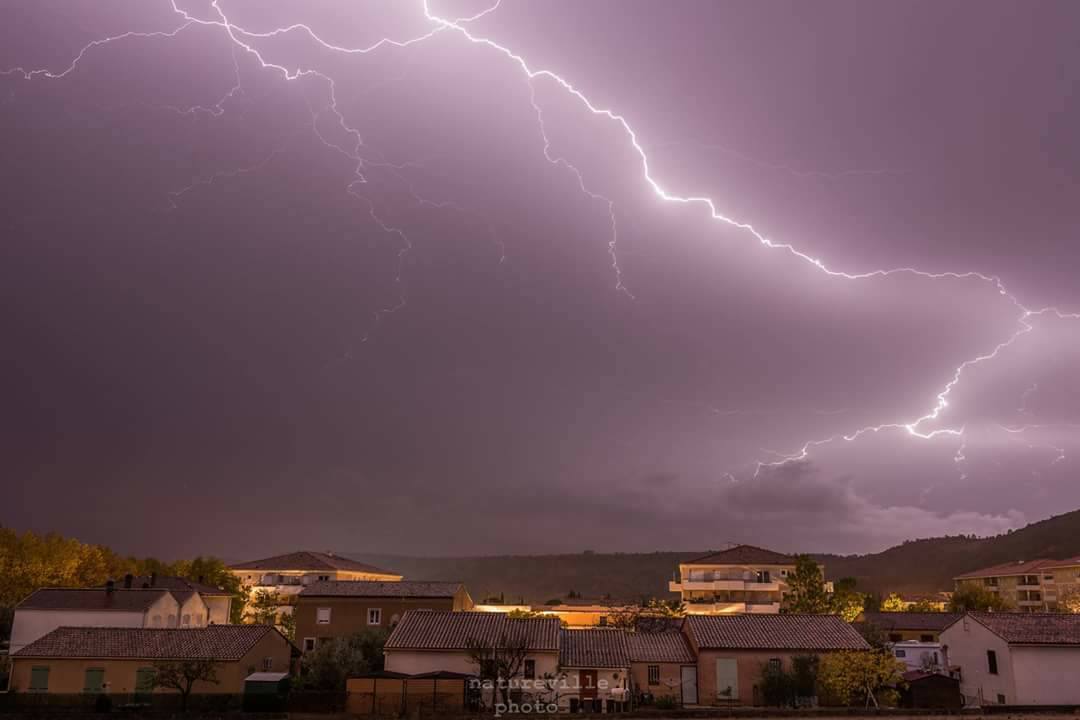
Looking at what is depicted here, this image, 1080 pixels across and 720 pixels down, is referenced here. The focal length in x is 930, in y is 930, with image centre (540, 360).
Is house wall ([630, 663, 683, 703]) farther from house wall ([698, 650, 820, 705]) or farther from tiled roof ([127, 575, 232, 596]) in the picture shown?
tiled roof ([127, 575, 232, 596])

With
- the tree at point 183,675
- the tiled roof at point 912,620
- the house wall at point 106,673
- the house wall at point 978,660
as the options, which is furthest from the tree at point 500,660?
the tiled roof at point 912,620

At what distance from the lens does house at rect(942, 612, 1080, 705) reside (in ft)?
122

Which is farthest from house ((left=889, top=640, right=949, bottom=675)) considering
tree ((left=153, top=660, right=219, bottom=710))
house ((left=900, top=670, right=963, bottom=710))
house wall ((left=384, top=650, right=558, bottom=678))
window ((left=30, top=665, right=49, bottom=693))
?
window ((left=30, top=665, right=49, bottom=693))

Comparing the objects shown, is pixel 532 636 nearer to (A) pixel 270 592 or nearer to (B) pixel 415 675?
(B) pixel 415 675

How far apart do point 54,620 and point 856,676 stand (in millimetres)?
41784

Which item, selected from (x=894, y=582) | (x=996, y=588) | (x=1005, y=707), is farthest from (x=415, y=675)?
(x=894, y=582)

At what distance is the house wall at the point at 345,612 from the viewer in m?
52.9

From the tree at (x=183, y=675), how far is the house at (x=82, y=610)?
582 inches

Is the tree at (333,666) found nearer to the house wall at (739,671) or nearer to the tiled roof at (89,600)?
the house wall at (739,671)

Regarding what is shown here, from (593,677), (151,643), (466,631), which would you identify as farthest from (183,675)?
(593,677)

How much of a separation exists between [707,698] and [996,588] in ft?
213

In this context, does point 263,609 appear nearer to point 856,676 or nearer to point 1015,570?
point 856,676

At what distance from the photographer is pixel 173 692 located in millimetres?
38125

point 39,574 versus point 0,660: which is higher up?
point 39,574
